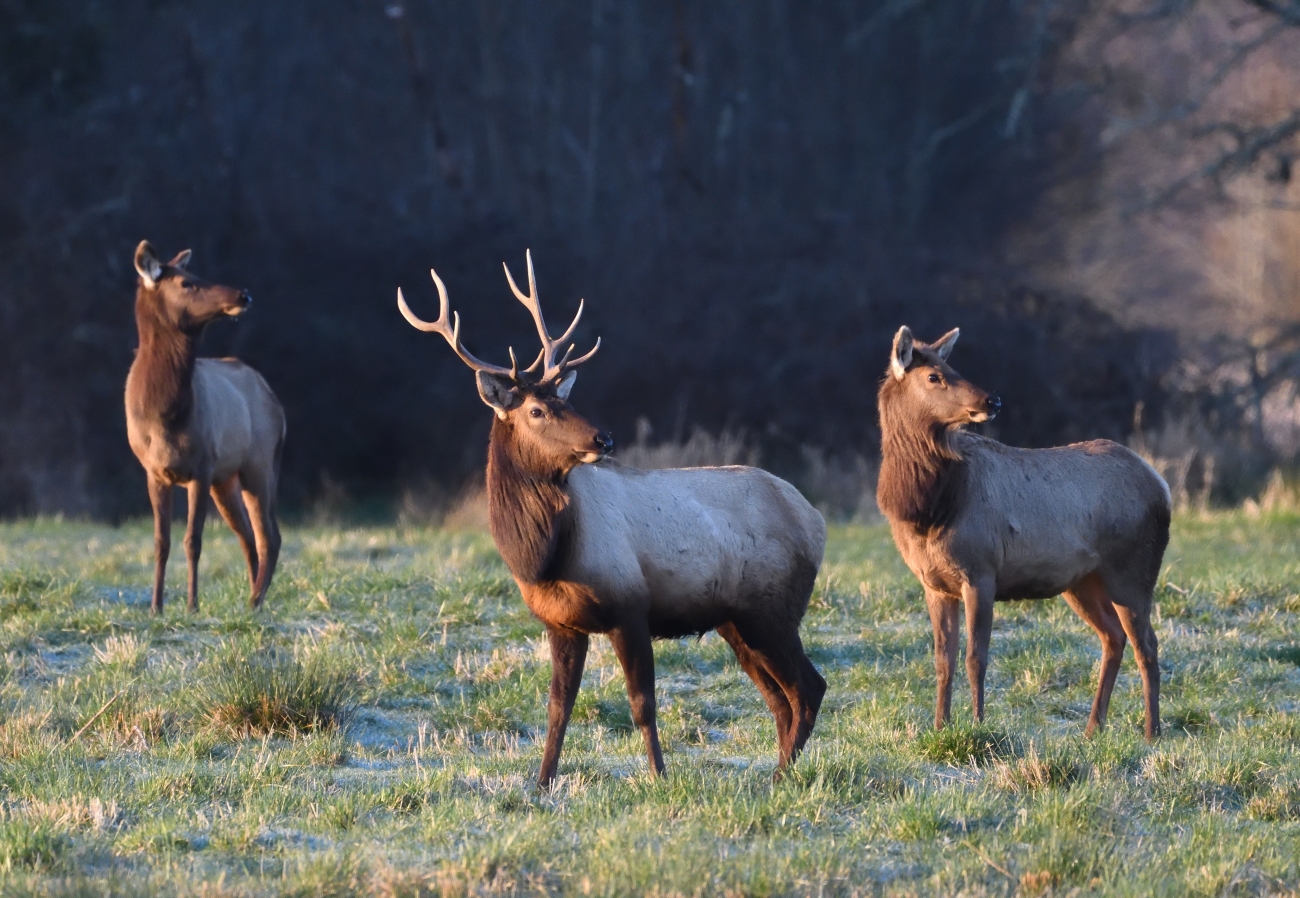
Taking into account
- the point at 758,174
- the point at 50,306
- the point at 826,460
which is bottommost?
the point at 826,460

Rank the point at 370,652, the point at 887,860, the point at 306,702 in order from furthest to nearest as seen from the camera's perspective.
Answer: the point at 370,652
the point at 306,702
the point at 887,860

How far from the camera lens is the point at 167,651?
29.7 feet

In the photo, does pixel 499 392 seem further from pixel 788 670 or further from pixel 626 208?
pixel 626 208

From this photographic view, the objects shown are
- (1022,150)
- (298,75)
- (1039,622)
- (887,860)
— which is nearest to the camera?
(887,860)

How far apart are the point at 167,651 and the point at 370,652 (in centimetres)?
115

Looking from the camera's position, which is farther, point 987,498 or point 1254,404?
point 1254,404

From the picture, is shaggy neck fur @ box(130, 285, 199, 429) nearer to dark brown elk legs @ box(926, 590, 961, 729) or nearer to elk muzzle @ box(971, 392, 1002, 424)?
dark brown elk legs @ box(926, 590, 961, 729)

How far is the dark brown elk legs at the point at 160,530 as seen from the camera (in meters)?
10.3

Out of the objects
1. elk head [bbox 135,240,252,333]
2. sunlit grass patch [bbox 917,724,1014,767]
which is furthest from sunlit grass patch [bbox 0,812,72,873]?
elk head [bbox 135,240,252,333]

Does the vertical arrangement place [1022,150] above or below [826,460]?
above

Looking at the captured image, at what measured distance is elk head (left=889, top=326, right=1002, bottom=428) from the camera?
7785mm

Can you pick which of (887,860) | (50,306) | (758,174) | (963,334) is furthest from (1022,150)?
(887,860)

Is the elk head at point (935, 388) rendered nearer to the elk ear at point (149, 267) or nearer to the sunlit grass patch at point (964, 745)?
the sunlit grass patch at point (964, 745)

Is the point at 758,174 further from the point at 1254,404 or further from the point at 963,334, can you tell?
the point at 1254,404
